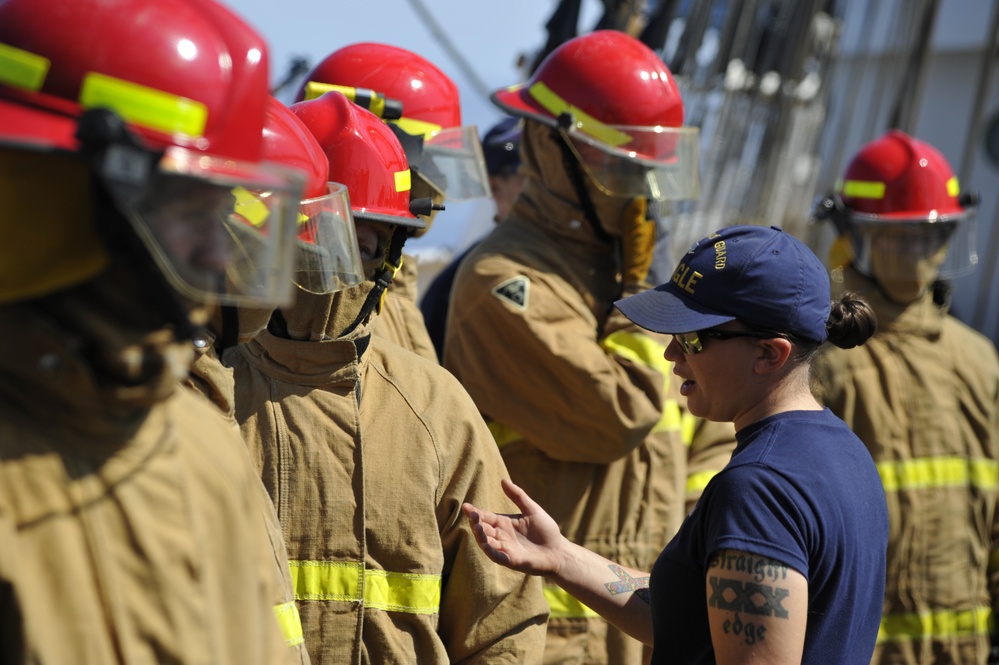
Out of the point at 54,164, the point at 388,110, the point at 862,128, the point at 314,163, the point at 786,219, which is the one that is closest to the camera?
the point at 54,164

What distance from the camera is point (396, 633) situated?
251 cm

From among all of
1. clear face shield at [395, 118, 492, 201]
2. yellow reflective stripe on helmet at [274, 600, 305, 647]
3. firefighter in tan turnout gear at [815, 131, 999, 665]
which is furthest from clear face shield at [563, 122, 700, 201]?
yellow reflective stripe on helmet at [274, 600, 305, 647]

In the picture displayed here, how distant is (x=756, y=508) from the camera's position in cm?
210

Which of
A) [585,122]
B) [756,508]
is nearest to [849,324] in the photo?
[756,508]

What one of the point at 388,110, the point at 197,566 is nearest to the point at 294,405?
the point at 197,566

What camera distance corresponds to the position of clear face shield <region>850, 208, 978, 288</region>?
4613 mm

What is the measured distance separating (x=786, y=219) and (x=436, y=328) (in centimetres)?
778

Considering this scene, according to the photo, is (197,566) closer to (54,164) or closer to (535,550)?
(54,164)

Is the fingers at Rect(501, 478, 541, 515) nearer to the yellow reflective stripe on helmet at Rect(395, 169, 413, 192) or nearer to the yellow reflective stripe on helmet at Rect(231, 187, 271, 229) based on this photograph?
the yellow reflective stripe on helmet at Rect(395, 169, 413, 192)

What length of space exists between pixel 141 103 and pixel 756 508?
125 cm

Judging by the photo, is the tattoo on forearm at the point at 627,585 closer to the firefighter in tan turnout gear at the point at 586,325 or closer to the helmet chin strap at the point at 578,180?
the firefighter in tan turnout gear at the point at 586,325

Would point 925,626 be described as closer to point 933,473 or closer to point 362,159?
point 933,473

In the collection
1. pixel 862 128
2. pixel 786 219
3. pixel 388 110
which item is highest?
pixel 388 110

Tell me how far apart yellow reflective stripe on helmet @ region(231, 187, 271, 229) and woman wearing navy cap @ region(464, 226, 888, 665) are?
0.90 meters
